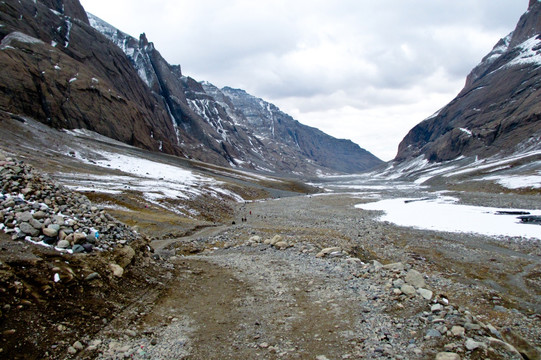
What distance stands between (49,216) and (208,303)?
22.5 ft

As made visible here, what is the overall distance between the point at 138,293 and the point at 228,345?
4.72m

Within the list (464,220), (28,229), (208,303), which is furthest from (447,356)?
(464,220)

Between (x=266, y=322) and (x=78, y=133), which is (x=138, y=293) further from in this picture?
(x=78, y=133)

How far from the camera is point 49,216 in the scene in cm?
1210

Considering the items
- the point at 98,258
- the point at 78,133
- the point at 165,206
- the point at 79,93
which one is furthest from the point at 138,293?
the point at 79,93

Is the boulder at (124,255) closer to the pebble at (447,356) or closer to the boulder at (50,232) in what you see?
the boulder at (50,232)

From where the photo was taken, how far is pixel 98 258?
11.9 meters

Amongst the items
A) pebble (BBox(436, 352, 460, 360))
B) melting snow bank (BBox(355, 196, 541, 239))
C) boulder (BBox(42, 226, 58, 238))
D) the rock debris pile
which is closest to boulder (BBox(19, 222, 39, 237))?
the rock debris pile

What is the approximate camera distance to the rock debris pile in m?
11.2

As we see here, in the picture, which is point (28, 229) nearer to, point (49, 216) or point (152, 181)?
point (49, 216)

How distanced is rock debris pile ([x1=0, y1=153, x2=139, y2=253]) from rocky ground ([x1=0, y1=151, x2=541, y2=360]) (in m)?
0.05

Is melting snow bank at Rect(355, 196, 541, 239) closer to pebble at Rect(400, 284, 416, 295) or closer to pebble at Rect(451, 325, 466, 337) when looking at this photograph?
pebble at Rect(400, 284, 416, 295)

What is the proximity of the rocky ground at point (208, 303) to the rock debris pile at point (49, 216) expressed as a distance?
51mm

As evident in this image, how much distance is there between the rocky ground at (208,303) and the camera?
27.1ft
